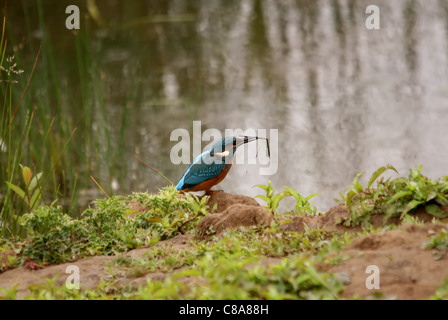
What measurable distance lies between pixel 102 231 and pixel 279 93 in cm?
364

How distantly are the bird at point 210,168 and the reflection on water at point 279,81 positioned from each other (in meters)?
1.32

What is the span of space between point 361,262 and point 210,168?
69.0 inches

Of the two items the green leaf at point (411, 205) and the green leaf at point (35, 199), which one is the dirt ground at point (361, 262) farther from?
the green leaf at point (35, 199)

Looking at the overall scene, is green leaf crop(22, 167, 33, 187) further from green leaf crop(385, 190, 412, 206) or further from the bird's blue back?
green leaf crop(385, 190, 412, 206)

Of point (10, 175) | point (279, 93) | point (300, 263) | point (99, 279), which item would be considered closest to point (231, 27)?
point (279, 93)

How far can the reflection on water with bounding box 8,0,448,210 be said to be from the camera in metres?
5.75

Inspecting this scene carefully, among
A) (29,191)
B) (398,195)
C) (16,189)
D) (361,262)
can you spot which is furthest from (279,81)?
(361,262)

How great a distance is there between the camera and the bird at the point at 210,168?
3.94 m

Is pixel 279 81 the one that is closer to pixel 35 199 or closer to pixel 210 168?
pixel 210 168

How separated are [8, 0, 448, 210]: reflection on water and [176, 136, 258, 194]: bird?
132cm

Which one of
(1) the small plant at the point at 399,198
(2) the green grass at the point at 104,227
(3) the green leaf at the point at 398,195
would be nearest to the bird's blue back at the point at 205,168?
(2) the green grass at the point at 104,227

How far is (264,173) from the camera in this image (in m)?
5.80

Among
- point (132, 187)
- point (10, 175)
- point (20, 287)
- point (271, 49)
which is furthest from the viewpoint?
point (271, 49)
